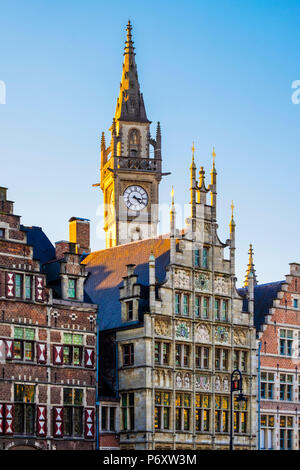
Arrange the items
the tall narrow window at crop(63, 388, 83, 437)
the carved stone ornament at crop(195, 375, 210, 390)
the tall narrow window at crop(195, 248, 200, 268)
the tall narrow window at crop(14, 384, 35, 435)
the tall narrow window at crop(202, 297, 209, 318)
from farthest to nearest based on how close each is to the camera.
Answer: the tall narrow window at crop(195, 248, 200, 268)
the tall narrow window at crop(202, 297, 209, 318)
the carved stone ornament at crop(195, 375, 210, 390)
the tall narrow window at crop(63, 388, 83, 437)
the tall narrow window at crop(14, 384, 35, 435)

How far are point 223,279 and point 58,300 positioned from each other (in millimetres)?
11523

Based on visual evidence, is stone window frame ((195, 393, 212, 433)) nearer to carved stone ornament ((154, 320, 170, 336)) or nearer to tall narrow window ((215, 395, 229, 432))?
tall narrow window ((215, 395, 229, 432))

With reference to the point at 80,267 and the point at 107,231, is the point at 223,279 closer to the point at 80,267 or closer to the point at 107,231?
the point at 80,267

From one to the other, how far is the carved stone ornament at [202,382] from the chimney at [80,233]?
12.4 metres

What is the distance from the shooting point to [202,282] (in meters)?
69.7

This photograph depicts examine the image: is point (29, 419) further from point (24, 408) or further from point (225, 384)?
point (225, 384)

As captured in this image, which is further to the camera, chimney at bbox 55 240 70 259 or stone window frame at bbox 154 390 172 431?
chimney at bbox 55 240 70 259

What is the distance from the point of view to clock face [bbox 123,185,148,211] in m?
99.0

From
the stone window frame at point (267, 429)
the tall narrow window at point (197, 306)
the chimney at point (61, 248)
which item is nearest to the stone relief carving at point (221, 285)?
the tall narrow window at point (197, 306)

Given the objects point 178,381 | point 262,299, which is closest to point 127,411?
point 178,381

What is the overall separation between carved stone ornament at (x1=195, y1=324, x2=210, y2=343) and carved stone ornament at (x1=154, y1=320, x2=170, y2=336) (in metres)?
2.34

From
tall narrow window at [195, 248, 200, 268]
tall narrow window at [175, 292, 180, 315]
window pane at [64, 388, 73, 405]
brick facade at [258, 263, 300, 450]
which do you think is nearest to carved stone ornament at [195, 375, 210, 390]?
tall narrow window at [175, 292, 180, 315]

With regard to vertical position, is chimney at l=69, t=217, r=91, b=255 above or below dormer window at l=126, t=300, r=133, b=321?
above
